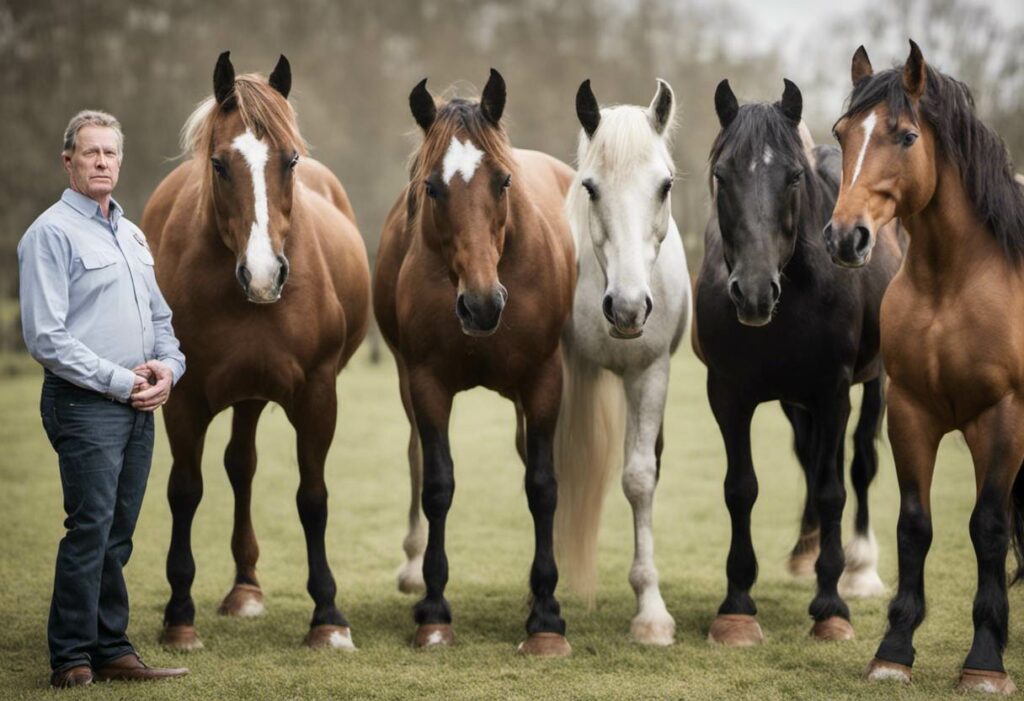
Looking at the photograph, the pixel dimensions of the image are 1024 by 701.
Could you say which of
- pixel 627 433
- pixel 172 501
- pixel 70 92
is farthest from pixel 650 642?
pixel 70 92

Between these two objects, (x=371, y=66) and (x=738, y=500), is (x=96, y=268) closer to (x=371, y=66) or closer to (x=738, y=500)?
(x=738, y=500)

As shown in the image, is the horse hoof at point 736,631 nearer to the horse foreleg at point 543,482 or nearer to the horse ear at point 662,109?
the horse foreleg at point 543,482

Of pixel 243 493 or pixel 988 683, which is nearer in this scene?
pixel 988 683

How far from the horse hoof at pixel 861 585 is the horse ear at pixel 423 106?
3.37 m

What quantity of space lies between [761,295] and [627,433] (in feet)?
3.76

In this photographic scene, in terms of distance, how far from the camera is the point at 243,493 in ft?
19.7

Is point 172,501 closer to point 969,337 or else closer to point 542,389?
point 542,389

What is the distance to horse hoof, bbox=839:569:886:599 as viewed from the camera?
6180mm

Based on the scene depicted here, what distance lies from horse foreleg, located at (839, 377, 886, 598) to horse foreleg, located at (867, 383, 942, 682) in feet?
6.06

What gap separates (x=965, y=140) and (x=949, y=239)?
0.39 metres

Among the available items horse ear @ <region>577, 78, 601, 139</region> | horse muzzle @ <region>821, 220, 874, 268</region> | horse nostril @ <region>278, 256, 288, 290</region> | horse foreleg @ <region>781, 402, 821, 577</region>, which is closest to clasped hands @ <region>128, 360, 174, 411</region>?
horse nostril @ <region>278, 256, 288, 290</region>

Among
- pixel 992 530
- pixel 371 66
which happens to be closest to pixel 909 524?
pixel 992 530

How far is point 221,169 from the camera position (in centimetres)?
472

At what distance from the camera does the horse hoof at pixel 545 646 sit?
4.91 m
